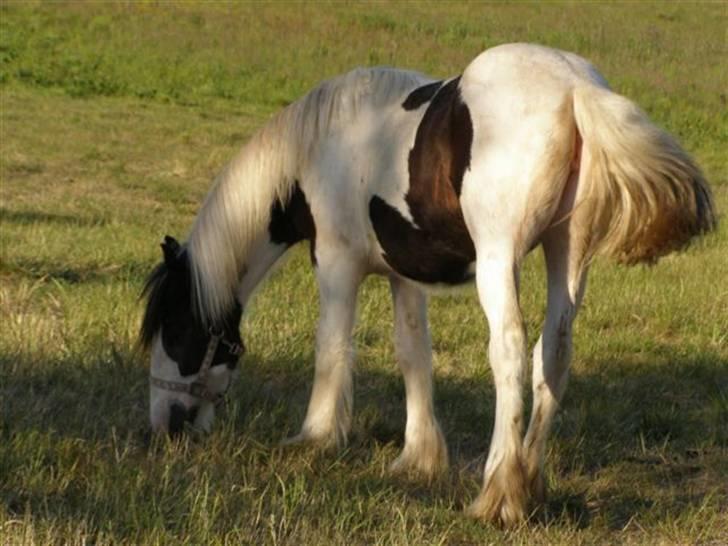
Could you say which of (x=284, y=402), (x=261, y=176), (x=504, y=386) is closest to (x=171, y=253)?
(x=261, y=176)

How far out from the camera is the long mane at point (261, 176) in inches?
229

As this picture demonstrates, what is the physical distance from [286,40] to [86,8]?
174 inches

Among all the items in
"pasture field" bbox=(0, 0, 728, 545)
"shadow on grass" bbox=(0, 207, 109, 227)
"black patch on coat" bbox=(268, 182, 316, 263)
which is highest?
"black patch on coat" bbox=(268, 182, 316, 263)

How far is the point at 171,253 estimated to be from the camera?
6141 mm

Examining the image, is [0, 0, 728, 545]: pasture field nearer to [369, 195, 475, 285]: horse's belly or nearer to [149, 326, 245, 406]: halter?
[149, 326, 245, 406]: halter

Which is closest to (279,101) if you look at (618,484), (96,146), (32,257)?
(96,146)

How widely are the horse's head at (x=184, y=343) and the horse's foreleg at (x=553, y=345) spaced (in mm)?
1541

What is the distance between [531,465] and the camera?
16.8 ft

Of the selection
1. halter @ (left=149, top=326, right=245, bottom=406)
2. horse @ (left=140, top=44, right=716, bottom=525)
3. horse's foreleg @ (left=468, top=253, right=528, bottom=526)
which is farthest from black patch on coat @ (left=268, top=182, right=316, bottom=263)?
horse's foreleg @ (left=468, top=253, right=528, bottom=526)

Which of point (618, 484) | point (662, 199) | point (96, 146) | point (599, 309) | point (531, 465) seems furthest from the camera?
point (96, 146)

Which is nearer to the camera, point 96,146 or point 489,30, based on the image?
point 96,146

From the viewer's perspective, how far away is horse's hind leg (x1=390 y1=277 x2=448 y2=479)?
5738 millimetres

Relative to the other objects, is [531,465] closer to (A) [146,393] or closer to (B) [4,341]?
(A) [146,393]

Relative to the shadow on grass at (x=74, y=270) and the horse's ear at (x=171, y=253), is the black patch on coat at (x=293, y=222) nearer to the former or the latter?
the horse's ear at (x=171, y=253)
